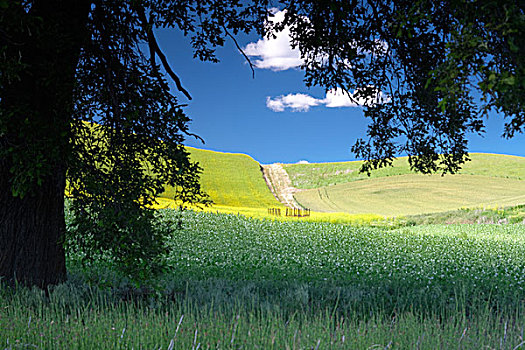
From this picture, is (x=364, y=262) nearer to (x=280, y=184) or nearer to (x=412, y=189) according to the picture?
(x=412, y=189)

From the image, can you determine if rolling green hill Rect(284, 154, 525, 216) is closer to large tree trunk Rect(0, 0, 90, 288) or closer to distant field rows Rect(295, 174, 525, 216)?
distant field rows Rect(295, 174, 525, 216)

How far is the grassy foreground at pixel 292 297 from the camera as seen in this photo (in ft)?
13.9

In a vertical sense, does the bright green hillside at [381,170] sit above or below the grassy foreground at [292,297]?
above

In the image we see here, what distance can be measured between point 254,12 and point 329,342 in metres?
8.07

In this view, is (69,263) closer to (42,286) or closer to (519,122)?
(42,286)

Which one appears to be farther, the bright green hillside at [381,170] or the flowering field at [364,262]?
the bright green hillside at [381,170]

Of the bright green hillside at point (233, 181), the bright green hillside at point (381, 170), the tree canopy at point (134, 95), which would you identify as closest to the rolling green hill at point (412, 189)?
the bright green hillside at point (381, 170)

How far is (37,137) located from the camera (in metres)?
5.72

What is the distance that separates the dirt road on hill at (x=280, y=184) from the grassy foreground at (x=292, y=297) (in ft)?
98.2

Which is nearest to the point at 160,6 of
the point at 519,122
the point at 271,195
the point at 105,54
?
the point at 105,54

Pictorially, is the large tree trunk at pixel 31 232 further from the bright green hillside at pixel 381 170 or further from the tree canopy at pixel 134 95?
the bright green hillside at pixel 381 170

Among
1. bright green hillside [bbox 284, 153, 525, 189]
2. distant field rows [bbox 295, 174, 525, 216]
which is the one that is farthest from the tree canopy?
bright green hillside [bbox 284, 153, 525, 189]

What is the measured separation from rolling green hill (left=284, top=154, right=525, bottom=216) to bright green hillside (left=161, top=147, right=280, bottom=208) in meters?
5.81

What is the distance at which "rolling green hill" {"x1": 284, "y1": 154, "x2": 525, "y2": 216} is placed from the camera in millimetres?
45062
